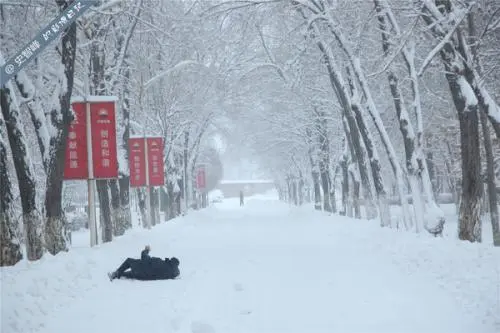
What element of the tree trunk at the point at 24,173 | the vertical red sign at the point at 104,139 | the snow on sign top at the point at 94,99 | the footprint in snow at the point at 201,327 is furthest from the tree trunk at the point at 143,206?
the footprint in snow at the point at 201,327

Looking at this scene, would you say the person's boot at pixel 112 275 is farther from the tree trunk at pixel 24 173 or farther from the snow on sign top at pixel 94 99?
the snow on sign top at pixel 94 99

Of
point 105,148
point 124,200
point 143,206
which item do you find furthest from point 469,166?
point 143,206

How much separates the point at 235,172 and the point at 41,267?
158721 mm

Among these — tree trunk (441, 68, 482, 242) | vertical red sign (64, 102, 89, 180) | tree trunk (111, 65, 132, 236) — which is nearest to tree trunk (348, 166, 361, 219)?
tree trunk (111, 65, 132, 236)

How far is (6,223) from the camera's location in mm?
10930

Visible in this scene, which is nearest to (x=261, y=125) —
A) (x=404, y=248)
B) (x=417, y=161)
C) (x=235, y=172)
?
(x=417, y=161)

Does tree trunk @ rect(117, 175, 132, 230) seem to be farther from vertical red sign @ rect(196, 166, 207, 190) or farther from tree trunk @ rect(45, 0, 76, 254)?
vertical red sign @ rect(196, 166, 207, 190)

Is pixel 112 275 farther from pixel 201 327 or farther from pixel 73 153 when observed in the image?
pixel 73 153

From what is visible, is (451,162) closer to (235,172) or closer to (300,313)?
(300,313)

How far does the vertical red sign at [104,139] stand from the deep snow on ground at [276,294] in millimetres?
2263

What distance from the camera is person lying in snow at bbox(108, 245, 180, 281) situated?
36.8ft

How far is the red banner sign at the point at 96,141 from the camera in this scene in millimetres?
15391

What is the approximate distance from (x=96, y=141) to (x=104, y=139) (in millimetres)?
222

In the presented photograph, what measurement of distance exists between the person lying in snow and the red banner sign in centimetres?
471
